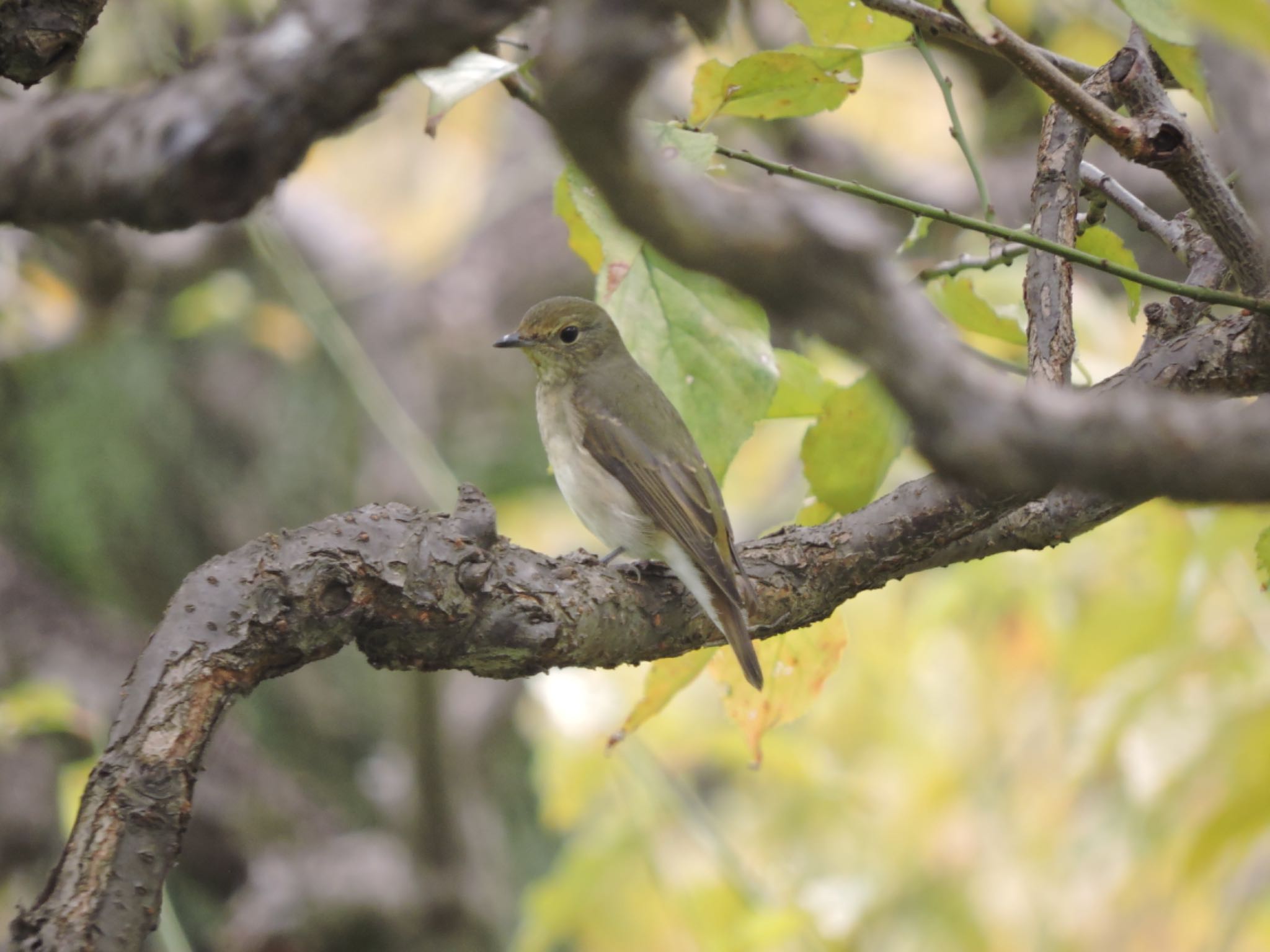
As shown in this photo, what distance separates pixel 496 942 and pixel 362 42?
16.0 ft

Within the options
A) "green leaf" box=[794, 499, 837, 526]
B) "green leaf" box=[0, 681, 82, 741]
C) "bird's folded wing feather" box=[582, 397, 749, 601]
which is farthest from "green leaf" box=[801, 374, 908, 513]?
"green leaf" box=[0, 681, 82, 741]

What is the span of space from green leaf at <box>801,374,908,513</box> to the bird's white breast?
0.98m

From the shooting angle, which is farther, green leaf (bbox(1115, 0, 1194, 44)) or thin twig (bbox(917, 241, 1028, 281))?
thin twig (bbox(917, 241, 1028, 281))

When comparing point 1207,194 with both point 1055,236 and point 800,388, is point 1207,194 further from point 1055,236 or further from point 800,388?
point 800,388

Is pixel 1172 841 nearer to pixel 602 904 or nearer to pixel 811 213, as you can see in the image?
pixel 602 904

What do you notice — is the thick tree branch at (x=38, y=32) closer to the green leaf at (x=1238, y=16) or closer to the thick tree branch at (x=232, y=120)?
the thick tree branch at (x=232, y=120)

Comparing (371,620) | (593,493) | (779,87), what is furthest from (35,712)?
(779,87)

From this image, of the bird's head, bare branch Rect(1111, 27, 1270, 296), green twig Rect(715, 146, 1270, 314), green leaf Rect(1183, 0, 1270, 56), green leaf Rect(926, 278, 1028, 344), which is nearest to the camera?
green leaf Rect(1183, 0, 1270, 56)

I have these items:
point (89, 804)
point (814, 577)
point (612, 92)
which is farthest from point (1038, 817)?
point (612, 92)

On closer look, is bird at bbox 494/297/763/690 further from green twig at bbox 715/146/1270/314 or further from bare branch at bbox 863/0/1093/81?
bare branch at bbox 863/0/1093/81

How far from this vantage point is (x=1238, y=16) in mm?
793

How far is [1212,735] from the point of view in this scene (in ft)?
10.2

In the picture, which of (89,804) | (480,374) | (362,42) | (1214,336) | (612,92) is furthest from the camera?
(480,374)

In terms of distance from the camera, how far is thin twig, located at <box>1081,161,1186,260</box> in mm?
1831
